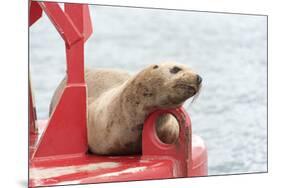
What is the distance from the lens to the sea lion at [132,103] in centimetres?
223

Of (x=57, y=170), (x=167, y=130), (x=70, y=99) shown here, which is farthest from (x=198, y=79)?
(x=57, y=170)

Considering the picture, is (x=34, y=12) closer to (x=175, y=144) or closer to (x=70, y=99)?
(x=70, y=99)

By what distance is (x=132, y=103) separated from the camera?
7.39 ft

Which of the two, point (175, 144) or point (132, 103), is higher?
point (132, 103)

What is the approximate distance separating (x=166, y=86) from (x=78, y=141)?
385 millimetres

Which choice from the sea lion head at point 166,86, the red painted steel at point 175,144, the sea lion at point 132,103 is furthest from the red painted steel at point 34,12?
the red painted steel at point 175,144

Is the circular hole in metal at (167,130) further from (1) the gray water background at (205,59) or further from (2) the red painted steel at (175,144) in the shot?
(1) the gray water background at (205,59)

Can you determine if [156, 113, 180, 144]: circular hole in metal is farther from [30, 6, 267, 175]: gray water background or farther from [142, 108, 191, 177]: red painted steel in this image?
[30, 6, 267, 175]: gray water background

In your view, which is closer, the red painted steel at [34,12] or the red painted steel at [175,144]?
the red painted steel at [34,12]

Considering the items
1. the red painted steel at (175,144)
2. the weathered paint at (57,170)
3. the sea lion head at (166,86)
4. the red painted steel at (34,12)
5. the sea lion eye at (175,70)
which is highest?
the red painted steel at (34,12)

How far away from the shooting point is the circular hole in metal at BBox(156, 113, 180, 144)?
90.2 inches
